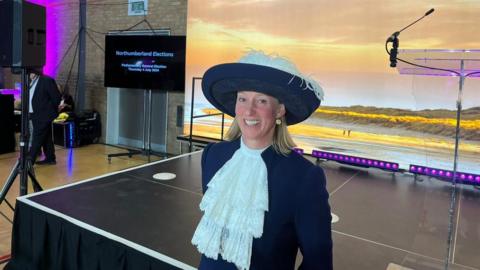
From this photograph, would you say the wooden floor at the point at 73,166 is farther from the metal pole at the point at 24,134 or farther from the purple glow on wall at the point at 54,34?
the purple glow on wall at the point at 54,34

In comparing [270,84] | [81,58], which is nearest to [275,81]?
[270,84]

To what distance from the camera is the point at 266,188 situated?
Answer: 3.75 ft

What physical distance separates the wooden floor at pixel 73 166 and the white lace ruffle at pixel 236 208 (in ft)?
10.5

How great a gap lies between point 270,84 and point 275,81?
2 cm

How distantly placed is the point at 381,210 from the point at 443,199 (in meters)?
0.70

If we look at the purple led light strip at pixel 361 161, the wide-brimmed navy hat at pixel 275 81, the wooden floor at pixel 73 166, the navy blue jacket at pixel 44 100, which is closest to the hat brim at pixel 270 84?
the wide-brimmed navy hat at pixel 275 81

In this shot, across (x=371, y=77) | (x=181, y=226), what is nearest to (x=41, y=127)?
(x=181, y=226)

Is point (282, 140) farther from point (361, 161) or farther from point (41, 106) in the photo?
point (41, 106)

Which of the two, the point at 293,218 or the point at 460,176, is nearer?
the point at 293,218

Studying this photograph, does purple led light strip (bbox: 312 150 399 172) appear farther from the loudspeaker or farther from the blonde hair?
the blonde hair

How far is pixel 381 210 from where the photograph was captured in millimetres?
2734

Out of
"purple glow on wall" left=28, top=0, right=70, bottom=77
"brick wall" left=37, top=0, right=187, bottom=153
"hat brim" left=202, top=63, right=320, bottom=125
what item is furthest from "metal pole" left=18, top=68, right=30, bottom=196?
"purple glow on wall" left=28, top=0, right=70, bottom=77

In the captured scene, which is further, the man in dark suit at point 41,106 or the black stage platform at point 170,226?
the man in dark suit at point 41,106

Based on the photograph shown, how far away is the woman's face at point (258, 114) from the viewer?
3.73 feet
